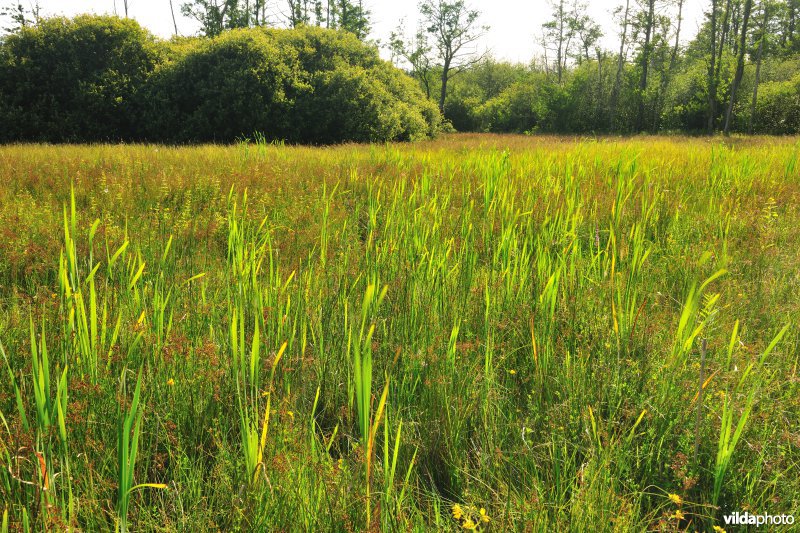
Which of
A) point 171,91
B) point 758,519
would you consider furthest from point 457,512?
point 171,91

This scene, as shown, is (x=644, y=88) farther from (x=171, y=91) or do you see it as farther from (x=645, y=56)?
(x=171, y=91)

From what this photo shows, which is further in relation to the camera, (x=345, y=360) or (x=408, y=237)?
(x=408, y=237)

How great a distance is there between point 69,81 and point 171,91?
2.88 m

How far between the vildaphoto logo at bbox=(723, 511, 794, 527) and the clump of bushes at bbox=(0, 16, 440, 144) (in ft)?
45.8

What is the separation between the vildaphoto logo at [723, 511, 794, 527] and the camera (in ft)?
3.92

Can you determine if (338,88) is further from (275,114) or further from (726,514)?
(726,514)

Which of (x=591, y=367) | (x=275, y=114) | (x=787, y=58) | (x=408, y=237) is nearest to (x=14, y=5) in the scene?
(x=275, y=114)

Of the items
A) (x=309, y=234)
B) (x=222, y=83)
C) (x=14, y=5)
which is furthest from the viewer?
(x=14, y=5)

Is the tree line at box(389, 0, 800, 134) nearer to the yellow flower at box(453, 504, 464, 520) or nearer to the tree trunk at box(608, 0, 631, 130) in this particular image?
the tree trunk at box(608, 0, 631, 130)

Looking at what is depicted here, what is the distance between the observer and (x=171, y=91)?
14.2 m

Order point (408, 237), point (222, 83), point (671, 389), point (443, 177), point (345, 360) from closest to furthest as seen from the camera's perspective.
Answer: point (671, 389)
point (345, 360)
point (408, 237)
point (443, 177)
point (222, 83)

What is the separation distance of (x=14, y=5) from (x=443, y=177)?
27275mm

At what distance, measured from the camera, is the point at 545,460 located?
1427 mm

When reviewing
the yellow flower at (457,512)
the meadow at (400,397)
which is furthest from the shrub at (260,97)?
the yellow flower at (457,512)
